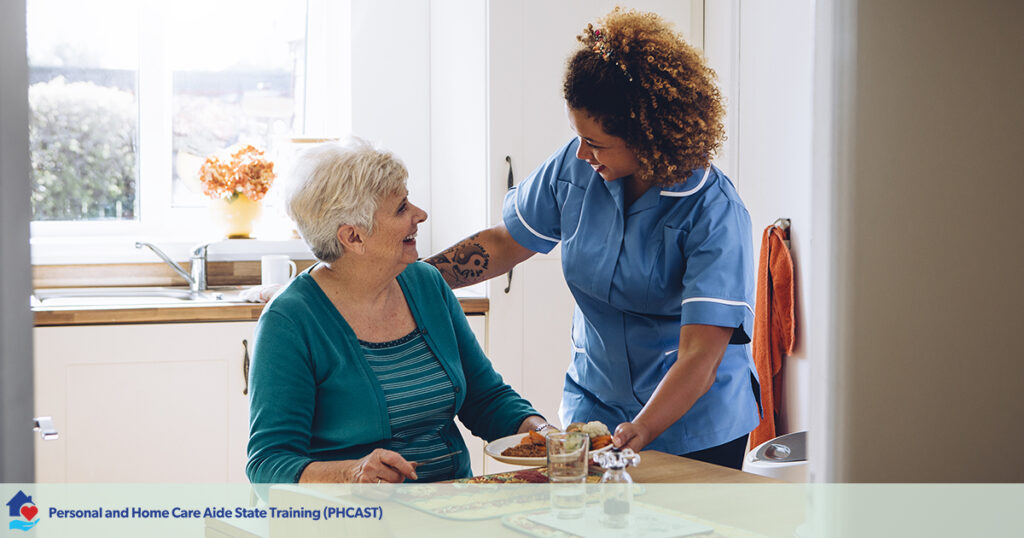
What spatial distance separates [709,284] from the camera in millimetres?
1610

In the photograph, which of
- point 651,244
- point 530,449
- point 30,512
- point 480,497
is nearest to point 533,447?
point 530,449

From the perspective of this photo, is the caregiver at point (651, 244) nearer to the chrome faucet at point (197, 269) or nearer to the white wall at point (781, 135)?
the white wall at point (781, 135)

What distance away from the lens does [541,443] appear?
1479 millimetres

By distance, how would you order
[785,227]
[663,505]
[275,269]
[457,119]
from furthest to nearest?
[457,119]
[275,269]
[785,227]
[663,505]

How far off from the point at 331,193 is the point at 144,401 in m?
1.29

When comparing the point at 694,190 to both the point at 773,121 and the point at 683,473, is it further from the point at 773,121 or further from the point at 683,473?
the point at 773,121


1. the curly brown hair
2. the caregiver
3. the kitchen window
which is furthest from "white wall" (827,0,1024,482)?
the kitchen window

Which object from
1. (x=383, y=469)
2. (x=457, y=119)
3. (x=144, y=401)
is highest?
(x=457, y=119)

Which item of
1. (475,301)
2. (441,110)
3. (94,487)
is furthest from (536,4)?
(94,487)

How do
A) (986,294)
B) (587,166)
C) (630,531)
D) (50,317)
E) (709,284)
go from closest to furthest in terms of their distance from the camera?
(986,294)
(630,531)
(709,284)
(587,166)
(50,317)

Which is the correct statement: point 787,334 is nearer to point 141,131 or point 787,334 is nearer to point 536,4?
point 536,4

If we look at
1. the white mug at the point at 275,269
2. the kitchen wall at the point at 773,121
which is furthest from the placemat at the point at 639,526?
the white mug at the point at 275,269

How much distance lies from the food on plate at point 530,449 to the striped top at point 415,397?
208 millimetres

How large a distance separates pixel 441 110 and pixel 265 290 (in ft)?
3.35
